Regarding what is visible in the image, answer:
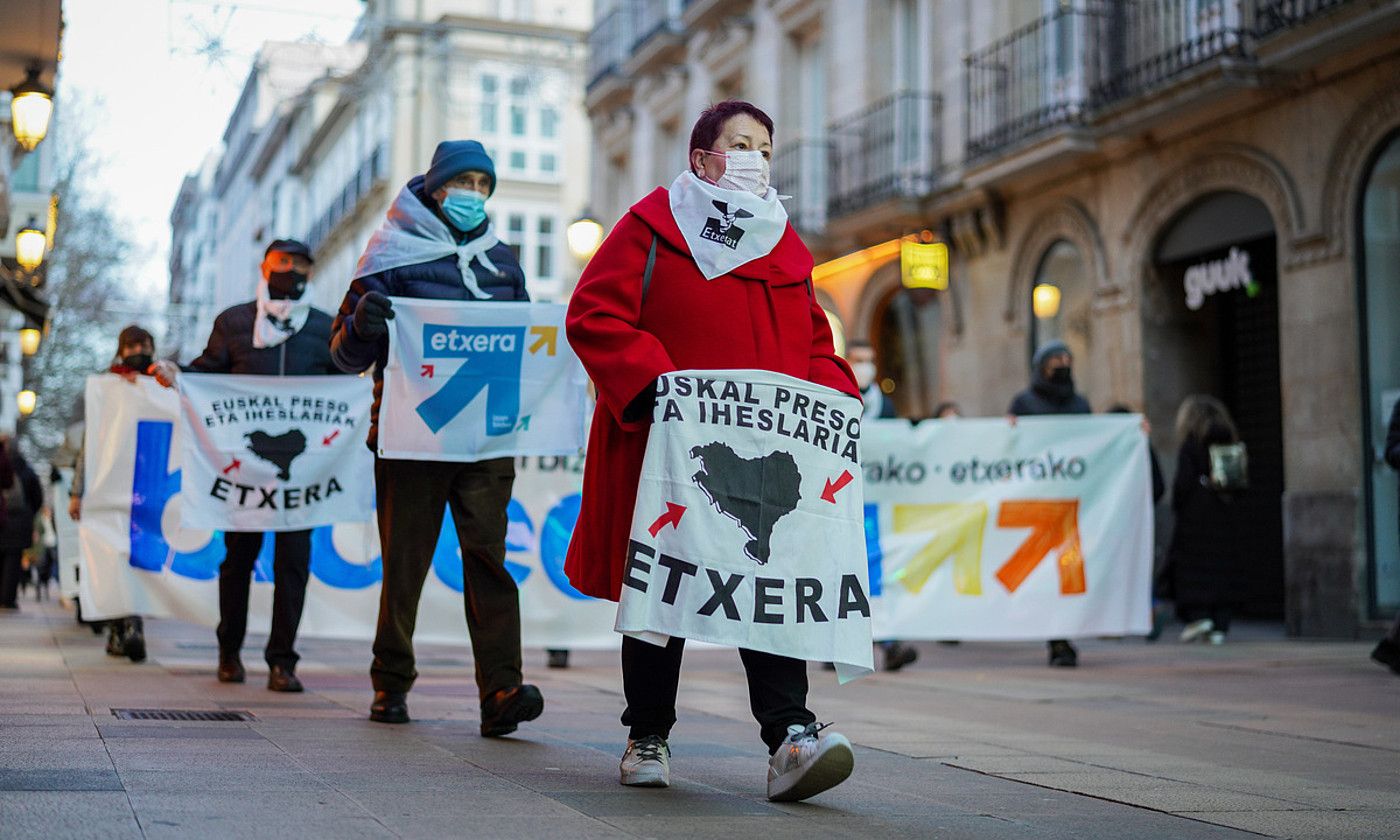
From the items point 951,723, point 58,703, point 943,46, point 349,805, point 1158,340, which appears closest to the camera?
point 349,805

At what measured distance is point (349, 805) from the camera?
14.3 feet

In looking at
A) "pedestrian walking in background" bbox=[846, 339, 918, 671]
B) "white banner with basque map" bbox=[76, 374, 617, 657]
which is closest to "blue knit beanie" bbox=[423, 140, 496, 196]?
"white banner with basque map" bbox=[76, 374, 617, 657]

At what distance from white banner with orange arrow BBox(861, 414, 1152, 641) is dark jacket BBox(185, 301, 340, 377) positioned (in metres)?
4.06

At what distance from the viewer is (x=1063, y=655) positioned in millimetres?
11562

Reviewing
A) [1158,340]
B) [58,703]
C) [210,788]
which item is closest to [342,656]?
[58,703]

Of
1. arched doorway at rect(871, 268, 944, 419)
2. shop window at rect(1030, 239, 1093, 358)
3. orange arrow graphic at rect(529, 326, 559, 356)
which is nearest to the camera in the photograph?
orange arrow graphic at rect(529, 326, 559, 356)

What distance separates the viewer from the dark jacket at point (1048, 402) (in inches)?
474

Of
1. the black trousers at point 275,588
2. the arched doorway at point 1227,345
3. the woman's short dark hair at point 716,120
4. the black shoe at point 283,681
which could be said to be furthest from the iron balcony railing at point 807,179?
the woman's short dark hair at point 716,120

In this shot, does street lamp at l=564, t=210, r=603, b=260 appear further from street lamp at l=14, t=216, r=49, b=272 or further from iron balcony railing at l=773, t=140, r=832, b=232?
street lamp at l=14, t=216, r=49, b=272

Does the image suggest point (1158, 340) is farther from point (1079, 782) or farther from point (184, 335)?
point (184, 335)

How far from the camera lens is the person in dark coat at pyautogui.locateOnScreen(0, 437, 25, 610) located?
698 inches

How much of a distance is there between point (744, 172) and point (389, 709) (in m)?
2.53

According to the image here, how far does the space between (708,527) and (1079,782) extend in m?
1.59

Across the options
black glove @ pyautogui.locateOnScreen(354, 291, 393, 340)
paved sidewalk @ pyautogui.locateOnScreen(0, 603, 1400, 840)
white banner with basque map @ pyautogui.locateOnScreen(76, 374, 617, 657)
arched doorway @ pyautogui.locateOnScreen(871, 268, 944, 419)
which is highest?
arched doorway @ pyautogui.locateOnScreen(871, 268, 944, 419)
